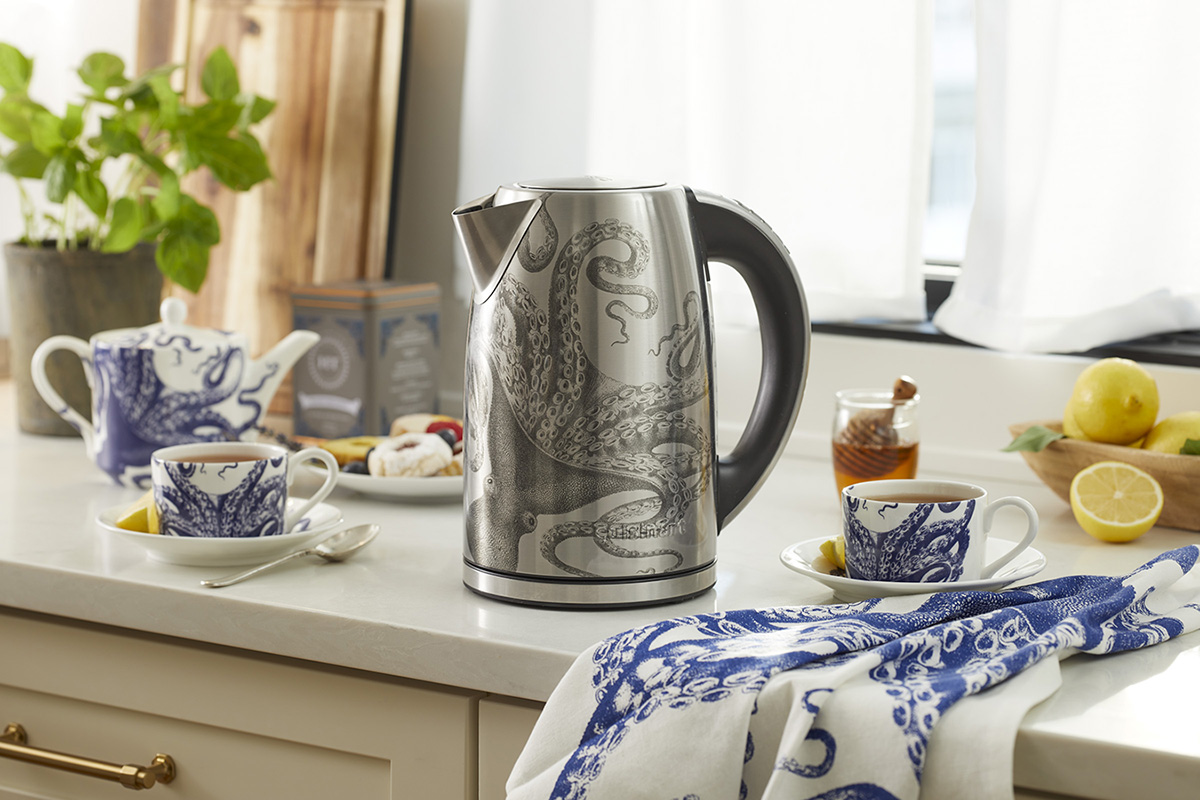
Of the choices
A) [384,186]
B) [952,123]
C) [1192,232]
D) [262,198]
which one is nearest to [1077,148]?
[1192,232]

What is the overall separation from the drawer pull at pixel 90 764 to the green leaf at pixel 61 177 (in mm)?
589

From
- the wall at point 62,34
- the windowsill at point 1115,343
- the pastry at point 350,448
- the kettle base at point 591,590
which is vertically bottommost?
the kettle base at point 591,590

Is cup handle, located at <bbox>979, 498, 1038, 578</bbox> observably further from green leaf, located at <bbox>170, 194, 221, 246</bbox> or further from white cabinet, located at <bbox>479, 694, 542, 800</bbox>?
green leaf, located at <bbox>170, 194, 221, 246</bbox>

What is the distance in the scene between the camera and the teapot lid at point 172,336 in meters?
1.17

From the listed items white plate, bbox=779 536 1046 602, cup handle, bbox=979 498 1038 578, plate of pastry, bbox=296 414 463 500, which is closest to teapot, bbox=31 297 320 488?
plate of pastry, bbox=296 414 463 500

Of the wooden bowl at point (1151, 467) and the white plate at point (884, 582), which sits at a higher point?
the wooden bowl at point (1151, 467)

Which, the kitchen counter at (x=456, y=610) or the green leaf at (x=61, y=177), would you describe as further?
the green leaf at (x=61, y=177)

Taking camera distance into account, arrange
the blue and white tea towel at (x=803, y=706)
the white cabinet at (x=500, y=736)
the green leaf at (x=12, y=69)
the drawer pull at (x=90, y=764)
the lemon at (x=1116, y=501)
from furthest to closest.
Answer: the green leaf at (x=12, y=69), the lemon at (x=1116, y=501), the drawer pull at (x=90, y=764), the white cabinet at (x=500, y=736), the blue and white tea towel at (x=803, y=706)

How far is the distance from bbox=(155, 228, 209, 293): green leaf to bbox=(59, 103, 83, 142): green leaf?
0.14m

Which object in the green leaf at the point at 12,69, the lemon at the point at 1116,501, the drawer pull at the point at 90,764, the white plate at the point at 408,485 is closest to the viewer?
the drawer pull at the point at 90,764

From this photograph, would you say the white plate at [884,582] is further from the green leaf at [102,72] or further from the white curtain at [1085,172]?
the green leaf at [102,72]

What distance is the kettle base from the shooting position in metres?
0.81

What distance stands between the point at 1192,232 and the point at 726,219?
62 centimetres

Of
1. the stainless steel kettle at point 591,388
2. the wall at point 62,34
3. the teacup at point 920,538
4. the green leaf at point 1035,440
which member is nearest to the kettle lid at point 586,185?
the stainless steel kettle at point 591,388
